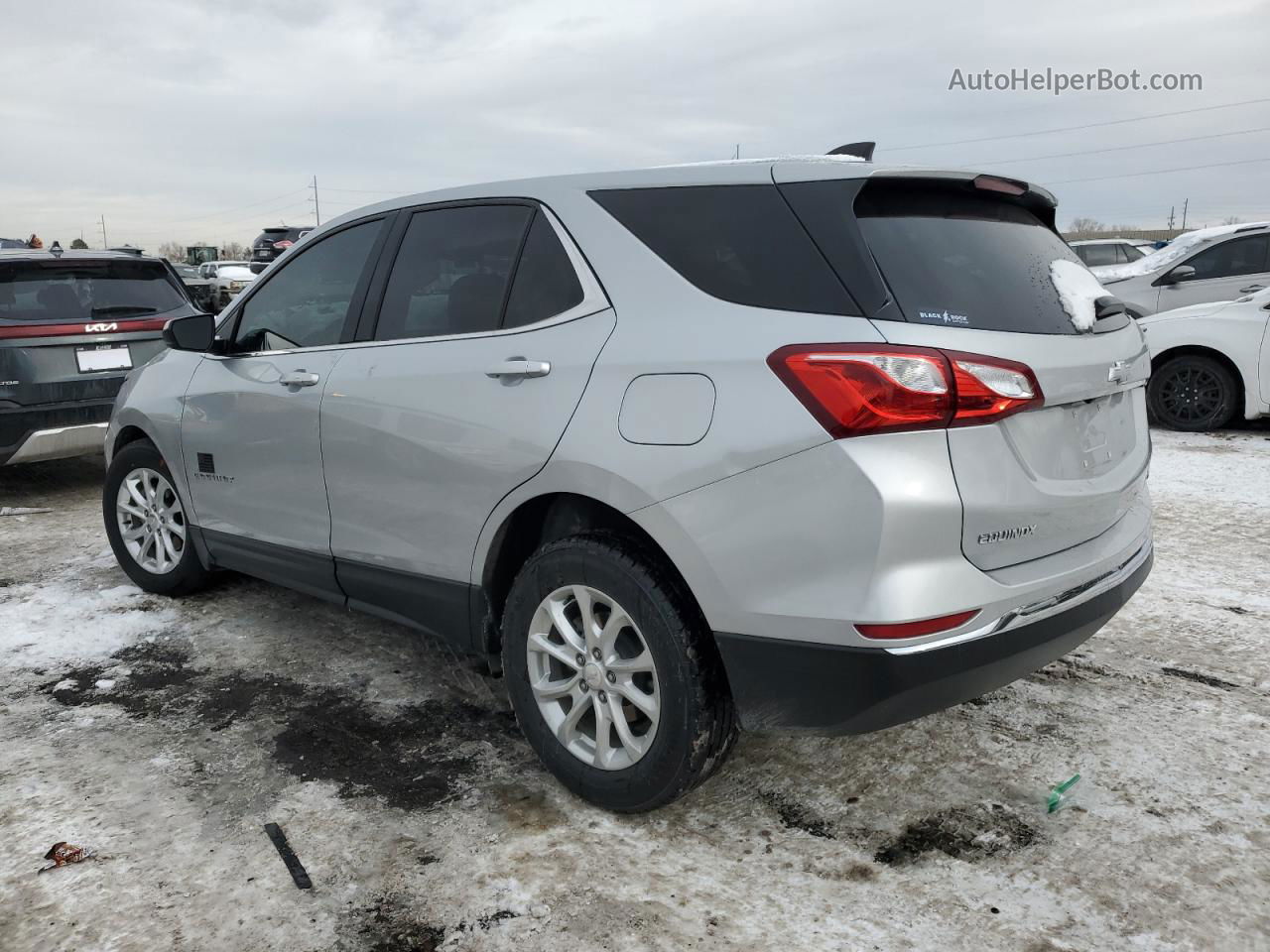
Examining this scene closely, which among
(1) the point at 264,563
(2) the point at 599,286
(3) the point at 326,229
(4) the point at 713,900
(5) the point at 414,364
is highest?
(3) the point at 326,229

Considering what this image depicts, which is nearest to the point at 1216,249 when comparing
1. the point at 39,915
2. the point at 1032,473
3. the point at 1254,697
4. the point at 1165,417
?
the point at 1165,417

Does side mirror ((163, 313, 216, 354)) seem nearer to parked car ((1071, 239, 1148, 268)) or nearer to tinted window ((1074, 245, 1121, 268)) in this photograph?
tinted window ((1074, 245, 1121, 268))

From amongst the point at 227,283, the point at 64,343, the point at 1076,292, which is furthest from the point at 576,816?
the point at 227,283

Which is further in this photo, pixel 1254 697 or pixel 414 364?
pixel 1254 697

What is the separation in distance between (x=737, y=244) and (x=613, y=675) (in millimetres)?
1173

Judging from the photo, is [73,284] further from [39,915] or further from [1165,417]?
[1165,417]

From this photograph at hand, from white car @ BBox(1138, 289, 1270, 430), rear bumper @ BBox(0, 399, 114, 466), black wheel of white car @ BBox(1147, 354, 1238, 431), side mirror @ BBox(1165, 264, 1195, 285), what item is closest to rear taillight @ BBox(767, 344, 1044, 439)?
rear bumper @ BBox(0, 399, 114, 466)

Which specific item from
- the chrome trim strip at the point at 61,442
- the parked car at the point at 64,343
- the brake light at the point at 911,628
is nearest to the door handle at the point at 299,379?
the brake light at the point at 911,628

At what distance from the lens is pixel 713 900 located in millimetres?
2395

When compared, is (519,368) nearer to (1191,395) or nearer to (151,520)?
(151,520)

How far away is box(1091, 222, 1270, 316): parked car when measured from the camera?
35.0ft

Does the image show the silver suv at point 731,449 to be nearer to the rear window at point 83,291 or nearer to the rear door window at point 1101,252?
the rear window at point 83,291

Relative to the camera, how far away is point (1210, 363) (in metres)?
8.39

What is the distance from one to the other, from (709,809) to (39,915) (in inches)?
65.8
